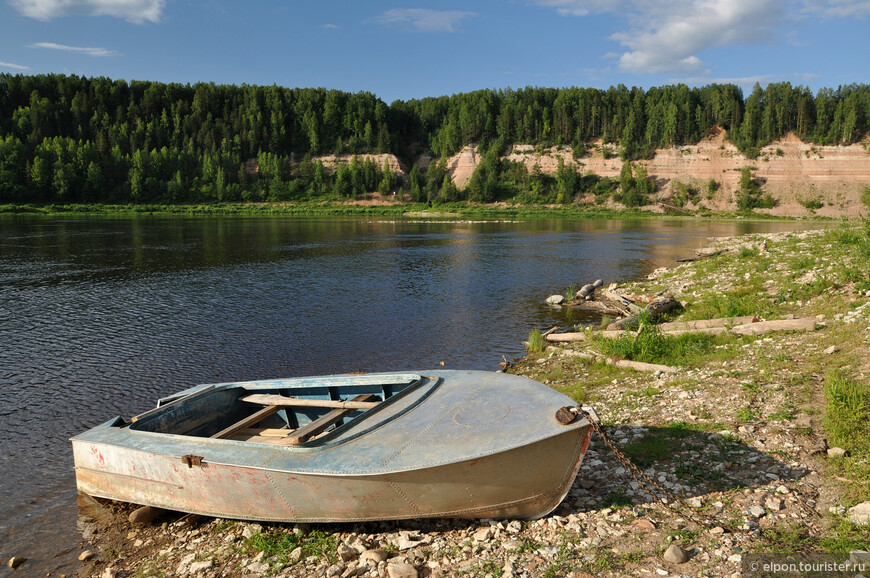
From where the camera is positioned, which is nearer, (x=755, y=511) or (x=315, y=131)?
(x=755, y=511)

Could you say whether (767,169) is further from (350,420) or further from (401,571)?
(401,571)

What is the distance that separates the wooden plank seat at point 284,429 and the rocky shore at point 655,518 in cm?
149

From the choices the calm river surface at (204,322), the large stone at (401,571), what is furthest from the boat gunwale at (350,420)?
the calm river surface at (204,322)

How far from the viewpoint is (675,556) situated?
629cm

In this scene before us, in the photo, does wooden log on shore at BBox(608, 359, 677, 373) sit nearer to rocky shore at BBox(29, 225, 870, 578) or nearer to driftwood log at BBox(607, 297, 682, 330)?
rocky shore at BBox(29, 225, 870, 578)

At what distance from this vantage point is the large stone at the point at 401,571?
6691mm

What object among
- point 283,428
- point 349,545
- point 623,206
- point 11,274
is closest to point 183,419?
point 283,428

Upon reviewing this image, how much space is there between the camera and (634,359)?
49.1 feet

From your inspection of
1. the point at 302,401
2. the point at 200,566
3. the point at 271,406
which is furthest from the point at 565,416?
the point at 271,406

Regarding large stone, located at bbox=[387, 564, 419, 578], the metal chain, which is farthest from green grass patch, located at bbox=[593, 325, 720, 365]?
large stone, located at bbox=[387, 564, 419, 578]

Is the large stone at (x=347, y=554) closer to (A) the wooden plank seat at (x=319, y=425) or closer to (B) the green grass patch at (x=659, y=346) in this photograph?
(A) the wooden plank seat at (x=319, y=425)

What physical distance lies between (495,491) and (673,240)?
61684 millimetres

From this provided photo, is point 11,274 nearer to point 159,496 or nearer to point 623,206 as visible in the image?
point 159,496

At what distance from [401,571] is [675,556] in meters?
3.25
